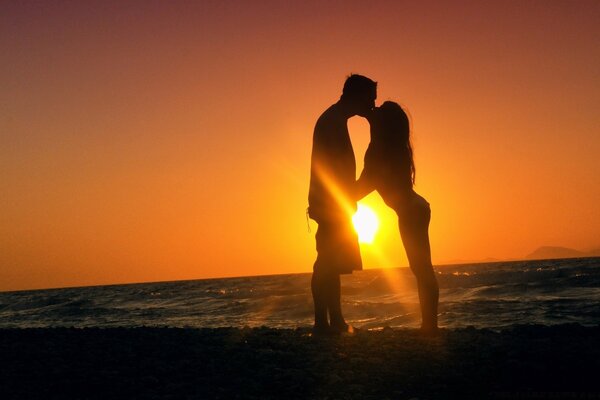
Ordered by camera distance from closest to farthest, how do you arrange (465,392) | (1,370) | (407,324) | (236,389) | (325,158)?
(465,392), (236,389), (1,370), (325,158), (407,324)

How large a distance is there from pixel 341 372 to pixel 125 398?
1.48 m

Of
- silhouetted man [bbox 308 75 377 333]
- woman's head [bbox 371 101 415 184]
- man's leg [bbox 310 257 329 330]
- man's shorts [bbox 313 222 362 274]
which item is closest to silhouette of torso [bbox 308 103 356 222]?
silhouetted man [bbox 308 75 377 333]

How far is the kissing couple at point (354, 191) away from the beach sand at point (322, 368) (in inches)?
20.1

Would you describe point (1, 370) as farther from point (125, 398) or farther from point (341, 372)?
point (341, 372)

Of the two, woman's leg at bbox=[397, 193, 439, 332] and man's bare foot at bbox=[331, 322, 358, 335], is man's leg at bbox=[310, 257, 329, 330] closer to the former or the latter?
man's bare foot at bbox=[331, 322, 358, 335]

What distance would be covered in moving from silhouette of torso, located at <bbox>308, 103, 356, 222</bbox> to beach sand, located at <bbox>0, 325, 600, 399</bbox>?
132 cm

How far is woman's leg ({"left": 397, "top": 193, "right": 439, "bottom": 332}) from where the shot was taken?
218 inches

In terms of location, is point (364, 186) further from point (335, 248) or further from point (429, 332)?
point (429, 332)

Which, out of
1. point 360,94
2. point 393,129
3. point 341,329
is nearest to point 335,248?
point 341,329

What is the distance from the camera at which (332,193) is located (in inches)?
223

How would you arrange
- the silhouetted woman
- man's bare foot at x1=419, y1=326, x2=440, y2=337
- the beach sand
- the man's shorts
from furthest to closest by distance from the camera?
the man's shorts < the silhouetted woman < man's bare foot at x1=419, y1=326, x2=440, y2=337 < the beach sand

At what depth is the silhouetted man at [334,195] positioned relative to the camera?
5637 millimetres

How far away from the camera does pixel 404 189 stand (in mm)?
5586

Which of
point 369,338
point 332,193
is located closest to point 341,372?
point 369,338
